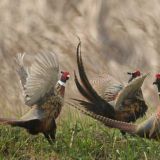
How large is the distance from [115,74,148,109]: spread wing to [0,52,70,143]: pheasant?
0.42 meters

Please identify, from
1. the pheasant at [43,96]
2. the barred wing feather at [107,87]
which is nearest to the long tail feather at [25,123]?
the pheasant at [43,96]

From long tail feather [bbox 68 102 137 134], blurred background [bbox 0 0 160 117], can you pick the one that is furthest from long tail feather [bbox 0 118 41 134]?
blurred background [bbox 0 0 160 117]

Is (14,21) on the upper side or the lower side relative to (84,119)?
upper

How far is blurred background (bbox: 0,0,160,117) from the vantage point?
32.1 ft

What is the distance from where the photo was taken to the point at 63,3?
33.6 ft

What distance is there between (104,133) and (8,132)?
29.0 inches

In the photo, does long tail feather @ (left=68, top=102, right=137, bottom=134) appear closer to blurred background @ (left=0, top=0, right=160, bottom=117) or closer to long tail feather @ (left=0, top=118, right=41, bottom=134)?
long tail feather @ (left=0, top=118, right=41, bottom=134)

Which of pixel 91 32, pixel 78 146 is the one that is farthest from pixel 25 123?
pixel 91 32

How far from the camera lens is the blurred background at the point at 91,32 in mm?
9789

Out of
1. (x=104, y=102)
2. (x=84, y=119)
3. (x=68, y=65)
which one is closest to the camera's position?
(x=104, y=102)

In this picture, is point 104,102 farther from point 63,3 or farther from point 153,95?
point 63,3

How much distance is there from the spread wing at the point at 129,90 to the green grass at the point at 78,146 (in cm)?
29

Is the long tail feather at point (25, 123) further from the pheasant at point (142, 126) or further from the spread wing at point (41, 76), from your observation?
the pheasant at point (142, 126)

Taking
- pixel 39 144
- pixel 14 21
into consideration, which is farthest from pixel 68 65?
pixel 39 144
